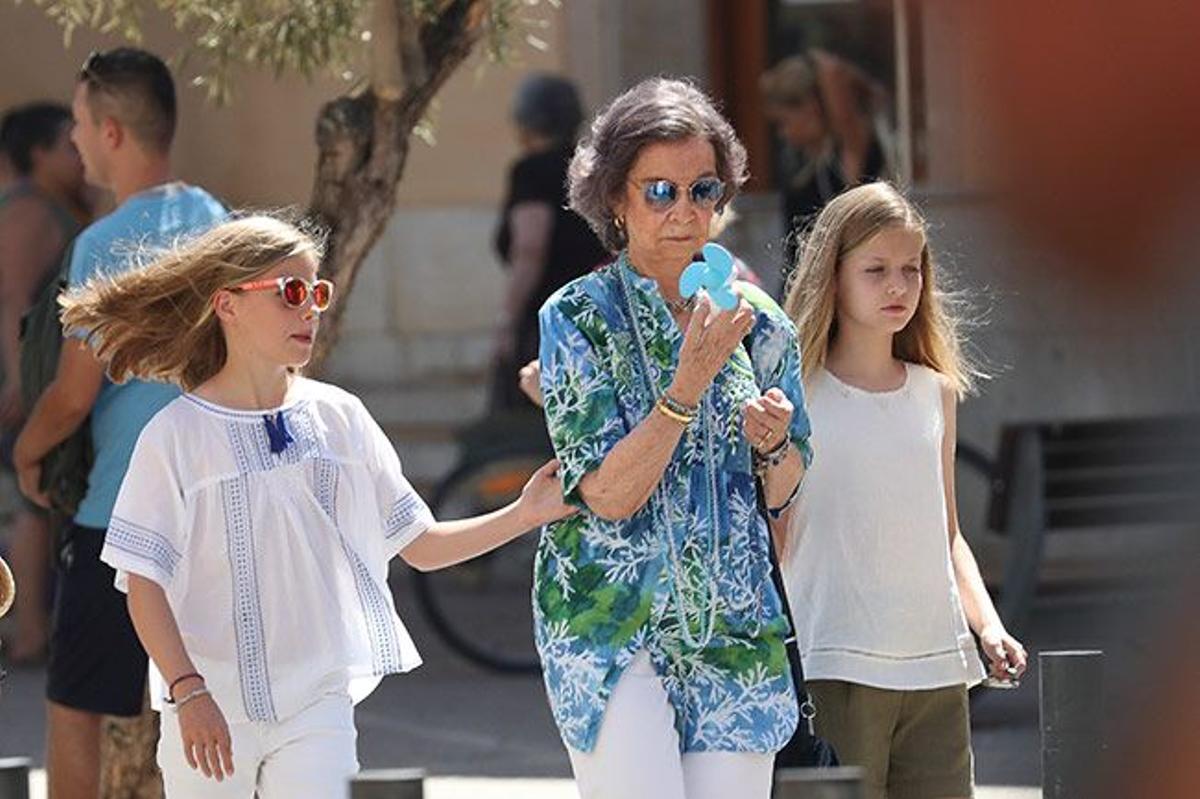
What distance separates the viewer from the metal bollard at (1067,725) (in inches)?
155

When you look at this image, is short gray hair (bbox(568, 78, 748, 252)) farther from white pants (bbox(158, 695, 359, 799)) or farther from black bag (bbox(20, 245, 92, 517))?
black bag (bbox(20, 245, 92, 517))

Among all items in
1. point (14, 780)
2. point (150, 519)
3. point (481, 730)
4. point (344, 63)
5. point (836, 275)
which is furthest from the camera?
point (481, 730)

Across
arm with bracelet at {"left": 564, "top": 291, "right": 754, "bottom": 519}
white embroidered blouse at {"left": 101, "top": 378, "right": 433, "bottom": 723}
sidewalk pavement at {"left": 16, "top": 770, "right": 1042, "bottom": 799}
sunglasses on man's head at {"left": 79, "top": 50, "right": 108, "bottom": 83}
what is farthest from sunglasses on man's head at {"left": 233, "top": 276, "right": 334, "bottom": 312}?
sidewalk pavement at {"left": 16, "top": 770, "right": 1042, "bottom": 799}

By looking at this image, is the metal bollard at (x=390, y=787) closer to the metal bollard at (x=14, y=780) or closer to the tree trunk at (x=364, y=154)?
the metal bollard at (x=14, y=780)

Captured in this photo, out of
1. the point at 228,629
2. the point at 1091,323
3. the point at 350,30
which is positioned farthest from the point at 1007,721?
the point at 1091,323

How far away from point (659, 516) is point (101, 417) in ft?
6.93

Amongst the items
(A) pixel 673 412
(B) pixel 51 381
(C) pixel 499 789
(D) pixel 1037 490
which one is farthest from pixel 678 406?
(D) pixel 1037 490

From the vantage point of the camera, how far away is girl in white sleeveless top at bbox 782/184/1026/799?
4.27 m

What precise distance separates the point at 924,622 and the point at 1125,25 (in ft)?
9.59

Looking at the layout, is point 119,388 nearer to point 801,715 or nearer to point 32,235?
point 801,715

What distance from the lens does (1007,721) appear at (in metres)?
7.88

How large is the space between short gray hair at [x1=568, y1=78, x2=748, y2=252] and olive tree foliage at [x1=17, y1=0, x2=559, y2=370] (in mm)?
1901

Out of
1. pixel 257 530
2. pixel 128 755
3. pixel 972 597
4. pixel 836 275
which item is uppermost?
pixel 836 275

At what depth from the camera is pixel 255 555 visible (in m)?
3.94
